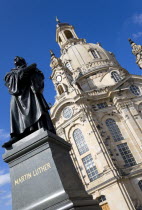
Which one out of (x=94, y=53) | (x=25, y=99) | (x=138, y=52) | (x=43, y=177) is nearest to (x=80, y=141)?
(x=138, y=52)

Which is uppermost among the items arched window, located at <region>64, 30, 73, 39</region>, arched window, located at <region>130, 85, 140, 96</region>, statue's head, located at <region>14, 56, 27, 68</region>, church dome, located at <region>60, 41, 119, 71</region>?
arched window, located at <region>64, 30, 73, 39</region>

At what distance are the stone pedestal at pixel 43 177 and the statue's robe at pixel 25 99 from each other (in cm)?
58

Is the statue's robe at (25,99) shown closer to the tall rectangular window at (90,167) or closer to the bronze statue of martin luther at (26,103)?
the bronze statue of martin luther at (26,103)

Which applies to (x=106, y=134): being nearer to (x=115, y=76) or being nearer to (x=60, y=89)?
(x=60, y=89)

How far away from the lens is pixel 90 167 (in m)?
26.2

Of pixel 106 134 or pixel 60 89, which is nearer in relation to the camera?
pixel 106 134

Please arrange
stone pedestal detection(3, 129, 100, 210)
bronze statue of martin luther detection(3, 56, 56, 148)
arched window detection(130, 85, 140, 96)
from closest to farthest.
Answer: stone pedestal detection(3, 129, 100, 210)
bronze statue of martin luther detection(3, 56, 56, 148)
arched window detection(130, 85, 140, 96)

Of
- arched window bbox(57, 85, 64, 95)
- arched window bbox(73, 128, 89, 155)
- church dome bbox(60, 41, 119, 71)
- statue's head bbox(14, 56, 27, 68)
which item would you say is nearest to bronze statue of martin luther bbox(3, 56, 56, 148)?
statue's head bbox(14, 56, 27, 68)

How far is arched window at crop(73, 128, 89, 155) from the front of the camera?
2743 centimetres

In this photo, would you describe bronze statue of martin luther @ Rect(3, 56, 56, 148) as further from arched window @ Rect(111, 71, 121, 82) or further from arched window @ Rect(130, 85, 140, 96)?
arched window @ Rect(111, 71, 121, 82)

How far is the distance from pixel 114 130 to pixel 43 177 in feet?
82.7

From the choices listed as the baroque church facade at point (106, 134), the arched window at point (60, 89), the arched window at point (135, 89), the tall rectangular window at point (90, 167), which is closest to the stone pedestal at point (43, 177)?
the baroque church facade at point (106, 134)

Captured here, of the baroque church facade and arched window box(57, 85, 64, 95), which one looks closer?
the baroque church facade

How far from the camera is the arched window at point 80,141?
2743 cm
